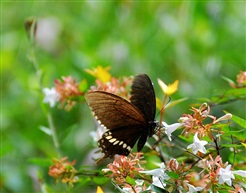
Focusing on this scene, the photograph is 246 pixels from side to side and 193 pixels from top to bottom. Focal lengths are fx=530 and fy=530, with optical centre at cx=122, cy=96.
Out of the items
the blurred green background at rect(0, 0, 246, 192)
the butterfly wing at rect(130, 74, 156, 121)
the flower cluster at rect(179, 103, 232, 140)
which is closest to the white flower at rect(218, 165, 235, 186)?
the flower cluster at rect(179, 103, 232, 140)

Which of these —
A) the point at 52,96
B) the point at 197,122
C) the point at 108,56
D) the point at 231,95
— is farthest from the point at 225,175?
the point at 108,56

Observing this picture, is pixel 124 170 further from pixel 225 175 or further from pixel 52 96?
pixel 52 96

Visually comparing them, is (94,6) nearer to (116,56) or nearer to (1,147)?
(116,56)

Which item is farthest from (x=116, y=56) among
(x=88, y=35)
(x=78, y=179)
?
(x=78, y=179)

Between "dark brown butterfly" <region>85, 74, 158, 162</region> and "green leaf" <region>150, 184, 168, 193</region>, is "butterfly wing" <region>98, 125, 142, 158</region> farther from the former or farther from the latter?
"green leaf" <region>150, 184, 168, 193</region>

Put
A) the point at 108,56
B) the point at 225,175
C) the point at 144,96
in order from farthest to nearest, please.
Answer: the point at 108,56 < the point at 144,96 < the point at 225,175

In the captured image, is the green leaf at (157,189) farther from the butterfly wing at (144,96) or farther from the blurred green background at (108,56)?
the blurred green background at (108,56)
